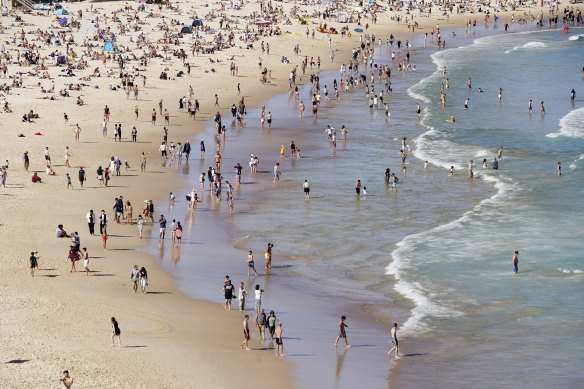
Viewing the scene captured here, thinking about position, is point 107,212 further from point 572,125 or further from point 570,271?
point 572,125

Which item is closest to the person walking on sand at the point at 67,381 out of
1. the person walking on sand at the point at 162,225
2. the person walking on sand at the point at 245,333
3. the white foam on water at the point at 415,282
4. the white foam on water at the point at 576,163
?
the person walking on sand at the point at 245,333

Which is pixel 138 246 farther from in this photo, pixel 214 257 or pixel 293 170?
pixel 293 170

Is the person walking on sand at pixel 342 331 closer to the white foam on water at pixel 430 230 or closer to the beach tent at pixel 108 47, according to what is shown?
the white foam on water at pixel 430 230

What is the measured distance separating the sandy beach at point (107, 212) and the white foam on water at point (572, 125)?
20.1 metres

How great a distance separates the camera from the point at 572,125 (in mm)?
67438

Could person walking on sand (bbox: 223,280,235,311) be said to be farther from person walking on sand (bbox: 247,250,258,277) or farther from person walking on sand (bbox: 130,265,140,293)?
person walking on sand (bbox: 247,250,258,277)

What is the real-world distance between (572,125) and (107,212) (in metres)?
36.1

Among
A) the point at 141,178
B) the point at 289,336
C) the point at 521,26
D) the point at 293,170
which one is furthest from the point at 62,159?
the point at 521,26

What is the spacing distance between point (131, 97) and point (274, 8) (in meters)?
49.9

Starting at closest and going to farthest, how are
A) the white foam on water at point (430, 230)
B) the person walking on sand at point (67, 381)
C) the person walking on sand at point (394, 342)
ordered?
the person walking on sand at point (67, 381), the person walking on sand at point (394, 342), the white foam on water at point (430, 230)

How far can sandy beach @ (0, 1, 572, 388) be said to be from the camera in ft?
91.7

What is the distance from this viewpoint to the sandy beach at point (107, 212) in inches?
1101

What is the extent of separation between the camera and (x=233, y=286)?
3428 cm

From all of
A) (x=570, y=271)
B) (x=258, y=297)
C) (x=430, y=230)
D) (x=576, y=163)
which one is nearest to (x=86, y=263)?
(x=258, y=297)
